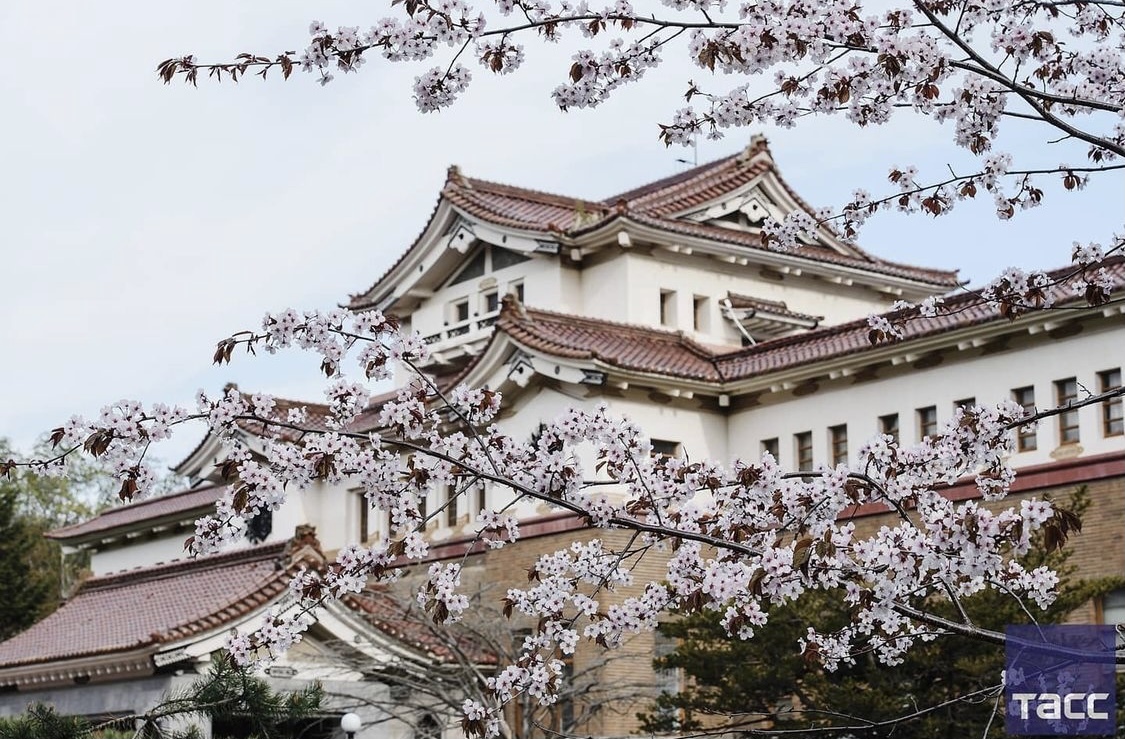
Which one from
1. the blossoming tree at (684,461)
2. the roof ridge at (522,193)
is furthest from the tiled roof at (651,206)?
the blossoming tree at (684,461)

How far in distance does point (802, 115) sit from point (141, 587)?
71.1 feet

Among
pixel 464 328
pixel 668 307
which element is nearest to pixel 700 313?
pixel 668 307

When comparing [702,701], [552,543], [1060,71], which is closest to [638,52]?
[1060,71]

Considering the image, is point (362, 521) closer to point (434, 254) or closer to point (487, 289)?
point (487, 289)

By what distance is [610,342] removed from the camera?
2662 cm

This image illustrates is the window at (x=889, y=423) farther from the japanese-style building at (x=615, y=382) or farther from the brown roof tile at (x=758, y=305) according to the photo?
the brown roof tile at (x=758, y=305)

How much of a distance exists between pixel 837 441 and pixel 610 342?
4092 millimetres

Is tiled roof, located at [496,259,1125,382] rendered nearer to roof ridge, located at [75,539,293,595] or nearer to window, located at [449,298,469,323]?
roof ridge, located at [75,539,293,595]

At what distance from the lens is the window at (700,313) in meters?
30.2

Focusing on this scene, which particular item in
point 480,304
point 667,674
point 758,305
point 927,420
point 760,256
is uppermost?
point 760,256

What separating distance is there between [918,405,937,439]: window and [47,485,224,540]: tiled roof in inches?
607

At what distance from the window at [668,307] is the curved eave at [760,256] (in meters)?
0.89

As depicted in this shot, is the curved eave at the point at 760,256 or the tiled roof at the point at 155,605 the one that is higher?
the curved eave at the point at 760,256

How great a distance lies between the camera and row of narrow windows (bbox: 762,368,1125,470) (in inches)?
848
